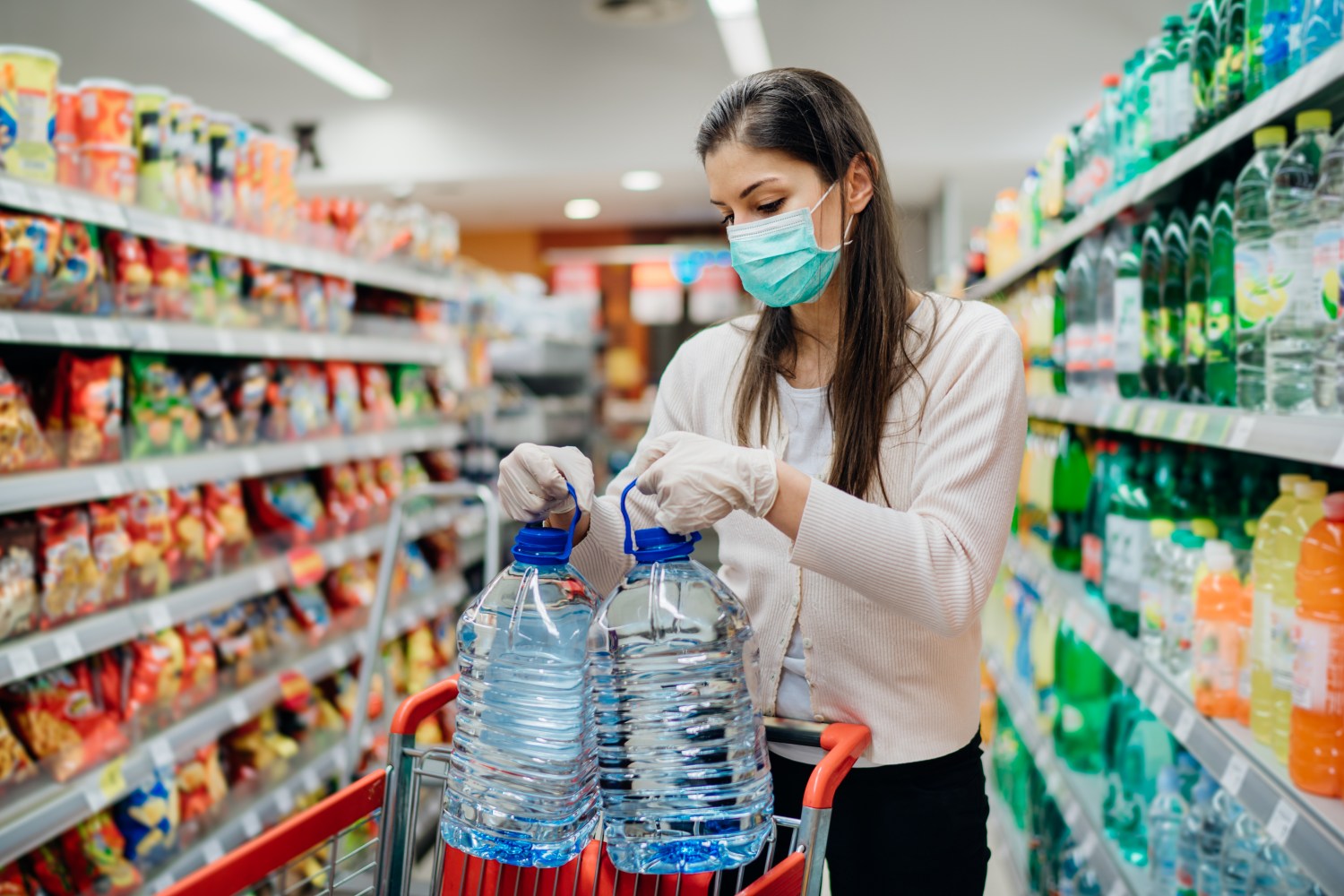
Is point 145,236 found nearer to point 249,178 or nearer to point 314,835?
point 249,178

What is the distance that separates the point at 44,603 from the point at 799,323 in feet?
5.94

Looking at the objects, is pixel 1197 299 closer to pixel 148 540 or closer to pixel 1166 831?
pixel 1166 831

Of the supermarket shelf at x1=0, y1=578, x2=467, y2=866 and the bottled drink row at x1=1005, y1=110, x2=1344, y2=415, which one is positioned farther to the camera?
the supermarket shelf at x1=0, y1=578, x2=467, y2=866

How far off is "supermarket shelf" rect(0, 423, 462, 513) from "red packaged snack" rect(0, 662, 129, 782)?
0.41 meters

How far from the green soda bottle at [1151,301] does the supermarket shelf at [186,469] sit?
2270 millimetres

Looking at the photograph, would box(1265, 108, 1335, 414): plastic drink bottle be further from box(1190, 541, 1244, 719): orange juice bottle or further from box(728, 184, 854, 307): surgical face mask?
box(728, 184, 854, 307): surgical face mask

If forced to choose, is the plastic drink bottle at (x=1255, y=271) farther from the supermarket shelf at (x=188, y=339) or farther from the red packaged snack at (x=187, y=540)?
the red packaged snack at (x=187, y=540)

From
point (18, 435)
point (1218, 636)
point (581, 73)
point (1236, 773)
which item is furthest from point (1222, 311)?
point (581, 73)

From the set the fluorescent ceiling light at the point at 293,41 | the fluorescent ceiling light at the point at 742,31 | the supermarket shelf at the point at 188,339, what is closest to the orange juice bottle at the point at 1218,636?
the supermarket shelf at the point at 188,339

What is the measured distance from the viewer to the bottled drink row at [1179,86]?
5.11ft

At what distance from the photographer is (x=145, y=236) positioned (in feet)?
9.09

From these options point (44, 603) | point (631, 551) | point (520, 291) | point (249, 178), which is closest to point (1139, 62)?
point (631, 551)

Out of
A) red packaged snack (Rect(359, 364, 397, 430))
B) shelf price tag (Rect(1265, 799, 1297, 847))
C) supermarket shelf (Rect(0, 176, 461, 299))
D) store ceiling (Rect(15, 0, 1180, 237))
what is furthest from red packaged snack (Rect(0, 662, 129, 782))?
store ceiling (Rect(15, 0, 1180, 237))

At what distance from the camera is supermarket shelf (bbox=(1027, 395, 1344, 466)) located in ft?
4.17
